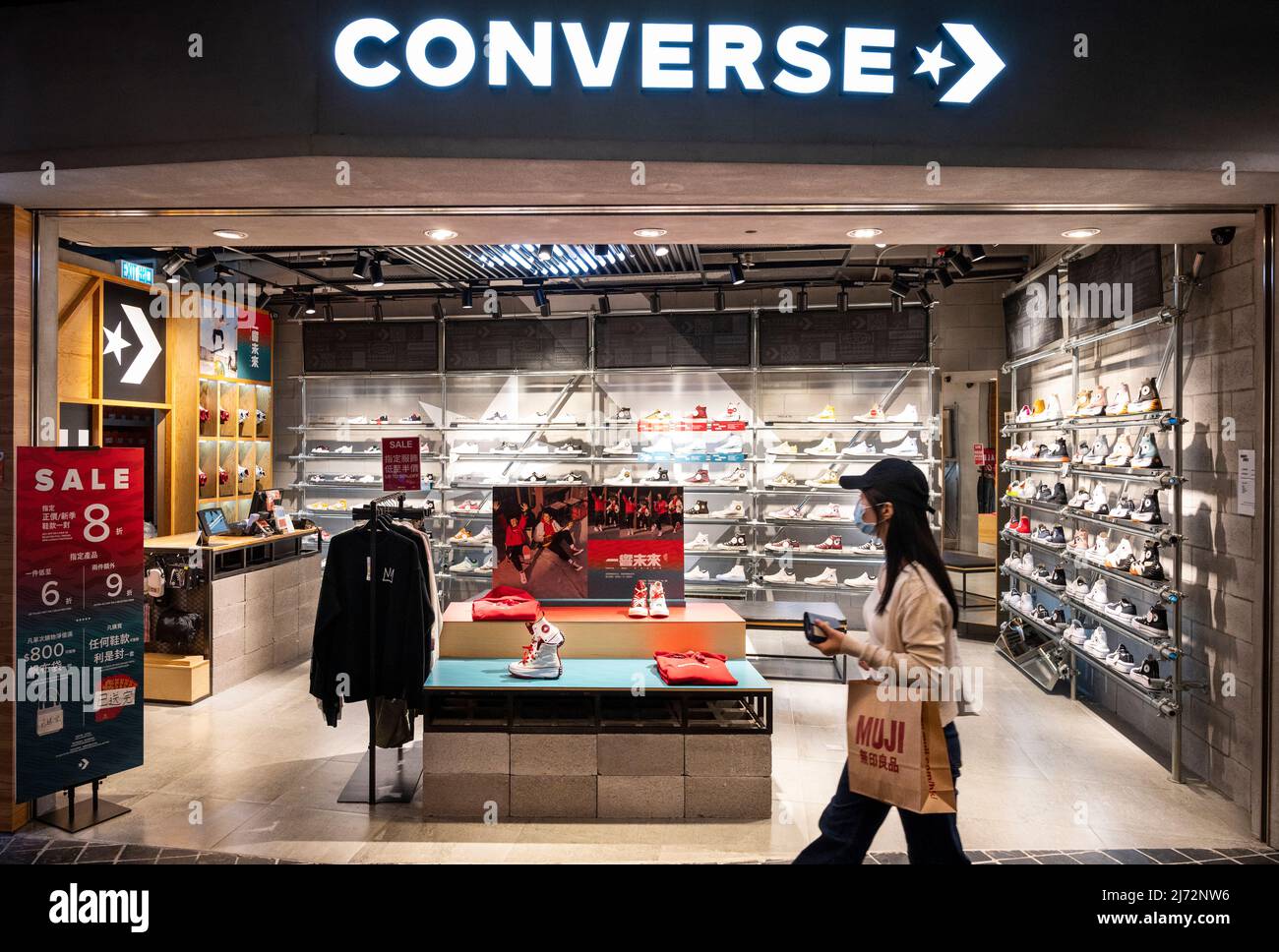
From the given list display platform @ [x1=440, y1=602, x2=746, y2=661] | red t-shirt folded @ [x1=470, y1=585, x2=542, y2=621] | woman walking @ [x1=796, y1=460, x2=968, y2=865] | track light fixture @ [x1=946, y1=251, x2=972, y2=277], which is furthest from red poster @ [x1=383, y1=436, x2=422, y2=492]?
track light fixture @ [x1=946, y1=251, x2=972, y2=277]

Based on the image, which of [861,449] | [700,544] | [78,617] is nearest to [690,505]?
[700,544]

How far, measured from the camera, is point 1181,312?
4543 millimetres

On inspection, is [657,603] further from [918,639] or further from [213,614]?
[213,614]

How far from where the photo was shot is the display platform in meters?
4.36

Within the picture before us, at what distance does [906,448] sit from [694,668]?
5.34 meters

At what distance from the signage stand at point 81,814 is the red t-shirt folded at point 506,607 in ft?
6.69

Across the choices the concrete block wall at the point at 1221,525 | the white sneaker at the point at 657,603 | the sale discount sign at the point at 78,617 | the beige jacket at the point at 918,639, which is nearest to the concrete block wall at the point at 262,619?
the sale discount sign at the point at 78,617

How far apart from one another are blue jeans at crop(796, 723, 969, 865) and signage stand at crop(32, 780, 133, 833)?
3507 mm

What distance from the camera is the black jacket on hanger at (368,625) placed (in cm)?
408

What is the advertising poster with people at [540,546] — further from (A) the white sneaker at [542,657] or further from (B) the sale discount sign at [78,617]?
(B) the sale discount sign at [78,617]

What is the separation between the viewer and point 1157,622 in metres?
4.59

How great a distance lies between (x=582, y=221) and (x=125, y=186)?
2.20 m

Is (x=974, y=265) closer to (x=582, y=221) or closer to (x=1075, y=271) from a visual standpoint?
(x=1075, y=271)
